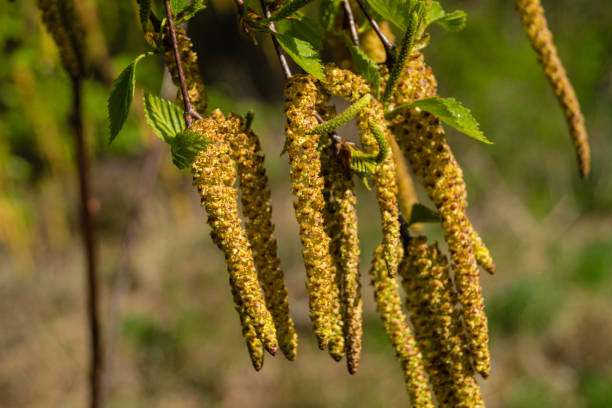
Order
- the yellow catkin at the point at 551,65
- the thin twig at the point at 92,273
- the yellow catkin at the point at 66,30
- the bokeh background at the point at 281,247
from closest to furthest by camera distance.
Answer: the yellow catkin at the point at 551,65 → the yellow catkin at the point at 66,30 → the thin twig at the point at 92,273 → the bokeh background at the point at 281,247

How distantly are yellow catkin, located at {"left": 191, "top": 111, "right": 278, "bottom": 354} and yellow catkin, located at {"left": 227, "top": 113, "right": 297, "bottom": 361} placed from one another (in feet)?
0.16

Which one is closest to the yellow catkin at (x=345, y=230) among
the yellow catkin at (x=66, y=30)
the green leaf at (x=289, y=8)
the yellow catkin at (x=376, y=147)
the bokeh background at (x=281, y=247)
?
the yellow catkin at (x=376, y=147)

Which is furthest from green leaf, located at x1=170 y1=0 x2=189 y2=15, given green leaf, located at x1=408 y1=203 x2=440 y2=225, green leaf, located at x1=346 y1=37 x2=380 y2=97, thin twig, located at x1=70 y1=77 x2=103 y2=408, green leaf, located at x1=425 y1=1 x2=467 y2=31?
thin twig, located at x1=70 y1=77 x2=103 y2=408

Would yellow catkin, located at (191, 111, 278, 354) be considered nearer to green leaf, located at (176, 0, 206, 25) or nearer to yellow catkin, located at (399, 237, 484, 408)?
green leaf, located at (176, 0, 206, 25)

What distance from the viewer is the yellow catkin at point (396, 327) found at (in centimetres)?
78

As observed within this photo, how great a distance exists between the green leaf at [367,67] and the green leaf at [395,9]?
0.06m

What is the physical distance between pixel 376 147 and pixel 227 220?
0.21m

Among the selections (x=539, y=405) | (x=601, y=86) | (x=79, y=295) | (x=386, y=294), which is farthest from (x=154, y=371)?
(x=601, y=86)

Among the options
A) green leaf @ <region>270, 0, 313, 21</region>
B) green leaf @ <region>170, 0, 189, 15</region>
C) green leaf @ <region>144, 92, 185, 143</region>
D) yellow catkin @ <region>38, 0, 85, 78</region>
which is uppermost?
yellow catkin @ <region>38, 0, 85, 78</region>

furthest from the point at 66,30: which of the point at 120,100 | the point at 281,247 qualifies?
the point at 281,247

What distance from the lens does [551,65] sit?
841 mm

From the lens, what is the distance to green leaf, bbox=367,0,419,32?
68 centimetres

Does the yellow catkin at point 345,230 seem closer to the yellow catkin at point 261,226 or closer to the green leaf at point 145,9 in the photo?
the yellow catkin at point 261,226

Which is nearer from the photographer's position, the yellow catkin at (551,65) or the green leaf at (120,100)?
the green leaf at (120,100)
